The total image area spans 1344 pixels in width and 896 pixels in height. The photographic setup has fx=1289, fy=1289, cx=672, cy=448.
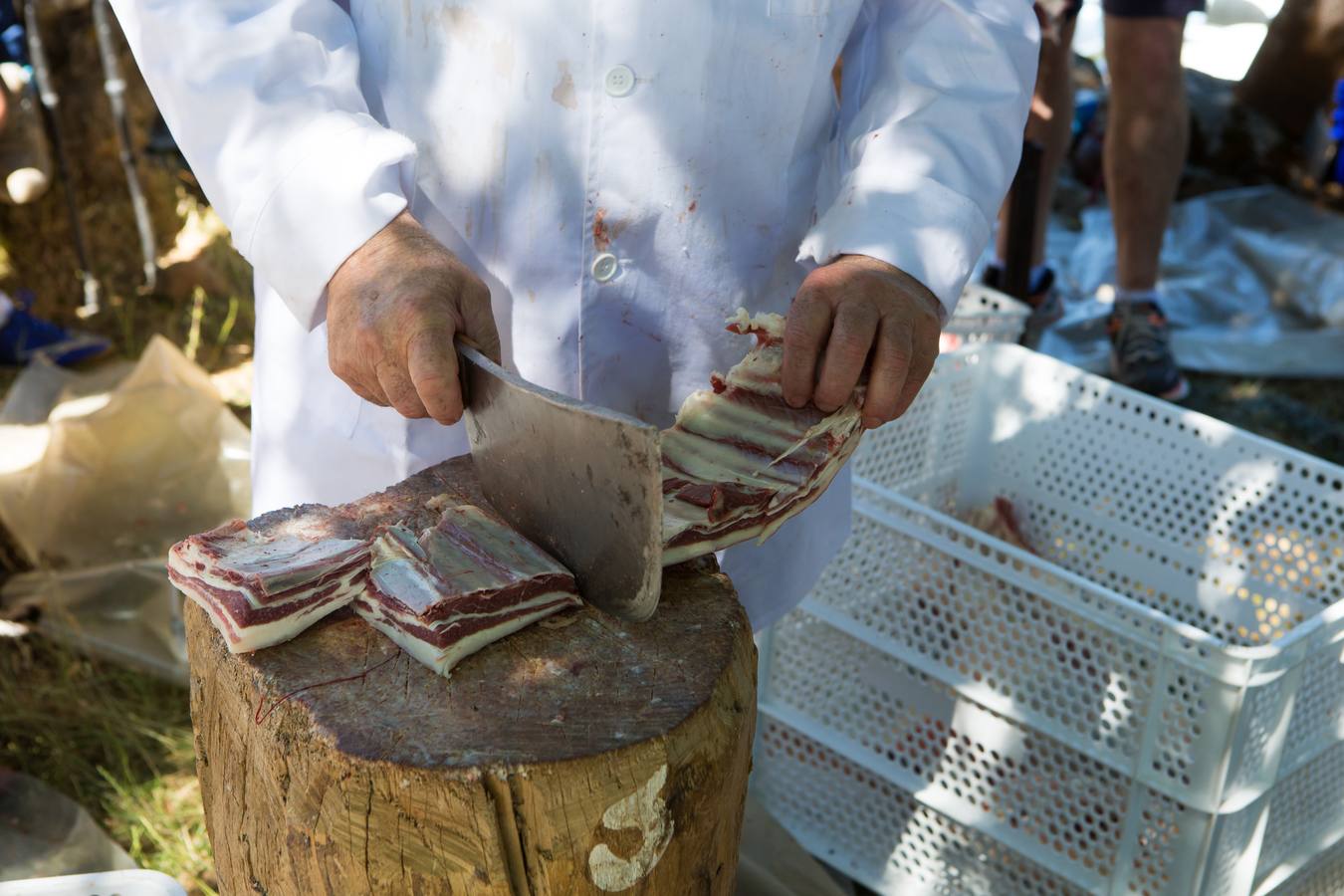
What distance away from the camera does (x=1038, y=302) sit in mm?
5309

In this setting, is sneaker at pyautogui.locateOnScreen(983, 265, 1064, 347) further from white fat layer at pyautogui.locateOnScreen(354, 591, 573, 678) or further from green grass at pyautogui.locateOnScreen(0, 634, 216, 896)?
white fat layer at pyautogui.locateOnScreen(354, 591, 573, 678)

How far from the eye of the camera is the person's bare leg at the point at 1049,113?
200 inches

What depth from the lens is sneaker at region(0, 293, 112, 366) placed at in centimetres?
486

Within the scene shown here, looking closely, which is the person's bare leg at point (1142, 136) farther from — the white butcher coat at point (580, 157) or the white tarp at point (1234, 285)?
the white butcher coat at point (580, 157)

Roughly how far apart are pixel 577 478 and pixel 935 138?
2.85 ft

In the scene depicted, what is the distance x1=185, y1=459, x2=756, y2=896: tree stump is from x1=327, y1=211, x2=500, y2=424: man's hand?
0.33 metres

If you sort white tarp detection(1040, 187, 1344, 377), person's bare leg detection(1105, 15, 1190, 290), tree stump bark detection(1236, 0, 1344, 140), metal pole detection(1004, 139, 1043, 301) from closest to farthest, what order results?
metal pole detection(1004, 139, 1043, 301) → person's bare leg detection(1105, 15, 1190, 290) → white tarp detection(1040, 187, 1344, 377) → tree stump bark detection(1236, 0, 1344, 140)

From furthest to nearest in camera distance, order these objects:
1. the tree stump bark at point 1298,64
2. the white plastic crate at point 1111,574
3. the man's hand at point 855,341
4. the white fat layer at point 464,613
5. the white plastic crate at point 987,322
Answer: the tree stump bark at point 1298,64 → the white plastic crate at point 987,322 → the white plastic crate at point 1111,574 → the man's hand at point 855,341 → the white fat layer at point 464,613

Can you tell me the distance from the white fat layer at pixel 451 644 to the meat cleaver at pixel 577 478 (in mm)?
84

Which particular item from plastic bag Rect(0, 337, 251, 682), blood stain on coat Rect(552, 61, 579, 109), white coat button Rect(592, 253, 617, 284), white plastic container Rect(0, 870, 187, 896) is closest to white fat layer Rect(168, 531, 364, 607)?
white plastic container Rect(0, 870, 187, 896)

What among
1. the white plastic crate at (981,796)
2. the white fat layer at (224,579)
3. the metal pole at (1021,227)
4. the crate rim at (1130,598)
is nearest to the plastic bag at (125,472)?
the white plastic crate at (981,796)

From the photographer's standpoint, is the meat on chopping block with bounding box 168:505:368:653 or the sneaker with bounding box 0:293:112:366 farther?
the sneaker with bounding box 0:293:112:366

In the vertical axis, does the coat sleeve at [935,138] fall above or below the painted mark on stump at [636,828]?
above

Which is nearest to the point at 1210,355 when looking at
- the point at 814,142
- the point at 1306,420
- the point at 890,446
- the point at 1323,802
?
the point at 1306,420
